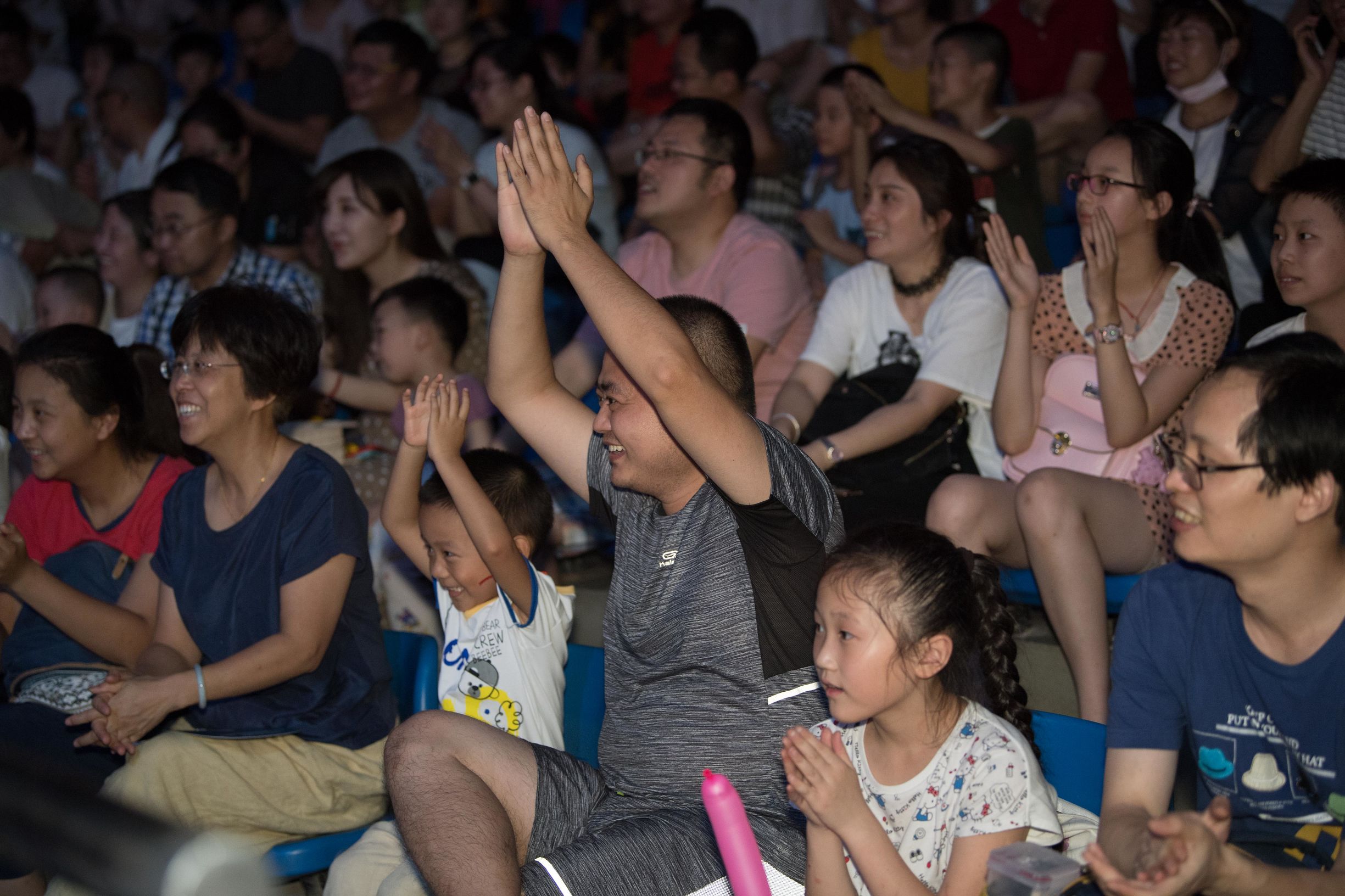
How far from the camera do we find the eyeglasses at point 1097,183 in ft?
9.78

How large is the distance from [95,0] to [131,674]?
693 cm

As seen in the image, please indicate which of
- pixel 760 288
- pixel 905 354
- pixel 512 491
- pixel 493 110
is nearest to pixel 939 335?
pixel 905 354

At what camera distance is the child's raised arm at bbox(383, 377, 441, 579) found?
2527 mm

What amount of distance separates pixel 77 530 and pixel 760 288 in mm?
1869

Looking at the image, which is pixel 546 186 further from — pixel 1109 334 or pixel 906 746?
pixel 1109 334

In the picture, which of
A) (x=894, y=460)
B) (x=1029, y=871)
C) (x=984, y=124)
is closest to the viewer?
(x=1029, y=871)

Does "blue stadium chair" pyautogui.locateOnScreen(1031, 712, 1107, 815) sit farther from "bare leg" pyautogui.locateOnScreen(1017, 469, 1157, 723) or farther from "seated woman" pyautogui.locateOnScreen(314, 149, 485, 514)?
"seated woman" pyautogui.locateOnScreen(314, 149, 485, 514)

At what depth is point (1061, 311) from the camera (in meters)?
3.13

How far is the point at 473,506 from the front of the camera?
2.43 metres

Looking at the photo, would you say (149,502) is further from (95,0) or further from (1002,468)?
(95,0)

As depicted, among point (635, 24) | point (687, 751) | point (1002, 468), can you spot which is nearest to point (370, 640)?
point (687, 751)

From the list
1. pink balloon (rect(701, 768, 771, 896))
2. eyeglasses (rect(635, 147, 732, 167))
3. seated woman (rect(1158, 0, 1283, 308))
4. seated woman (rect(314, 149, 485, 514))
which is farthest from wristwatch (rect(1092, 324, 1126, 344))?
seated woman (rect(314, 149, 485, 514))

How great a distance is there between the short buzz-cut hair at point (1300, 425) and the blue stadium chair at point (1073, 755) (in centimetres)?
53

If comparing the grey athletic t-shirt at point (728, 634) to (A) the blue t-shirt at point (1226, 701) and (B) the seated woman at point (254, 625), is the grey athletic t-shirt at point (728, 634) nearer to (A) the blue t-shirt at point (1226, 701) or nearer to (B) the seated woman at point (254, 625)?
(A) the blue t-shirt at point (1226, 701)
